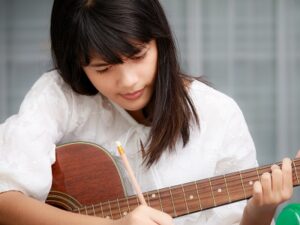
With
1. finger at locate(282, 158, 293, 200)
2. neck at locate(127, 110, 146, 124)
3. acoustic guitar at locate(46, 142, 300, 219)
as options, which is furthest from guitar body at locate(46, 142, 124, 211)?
finger at locate(282, 158, 293, 200)

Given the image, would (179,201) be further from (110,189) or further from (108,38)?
(108,38)

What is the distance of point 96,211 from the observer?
1.48 meters

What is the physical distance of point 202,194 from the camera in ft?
4.72

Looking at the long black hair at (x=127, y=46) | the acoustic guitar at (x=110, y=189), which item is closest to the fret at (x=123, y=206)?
the acoustic guitar at (x=110, y=189)

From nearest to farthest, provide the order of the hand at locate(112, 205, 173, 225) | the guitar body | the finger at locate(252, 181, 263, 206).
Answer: the hand at locate(112, 205, 173, 225), the finger at locate(252, 181, 263, 206), the guitar body

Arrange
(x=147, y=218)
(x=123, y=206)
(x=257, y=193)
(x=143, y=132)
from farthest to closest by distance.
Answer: (x=143, y=132) < (x=123, y=206) < (x=257, y=193) < (x=147, y=218)

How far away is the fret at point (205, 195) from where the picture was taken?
1.44 m

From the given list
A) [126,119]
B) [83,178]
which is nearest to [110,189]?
[83,178]

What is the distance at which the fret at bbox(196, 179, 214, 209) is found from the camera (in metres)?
1.44

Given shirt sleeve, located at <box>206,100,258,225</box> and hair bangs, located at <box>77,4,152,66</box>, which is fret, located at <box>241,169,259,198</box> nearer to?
shirt sleeve, located at <box>206,100,258,225</box>

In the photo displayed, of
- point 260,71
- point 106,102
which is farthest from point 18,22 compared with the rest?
point 106,102

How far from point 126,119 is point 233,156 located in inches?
9.2

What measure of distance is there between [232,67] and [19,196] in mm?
1880

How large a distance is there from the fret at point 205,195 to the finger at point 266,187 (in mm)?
112
